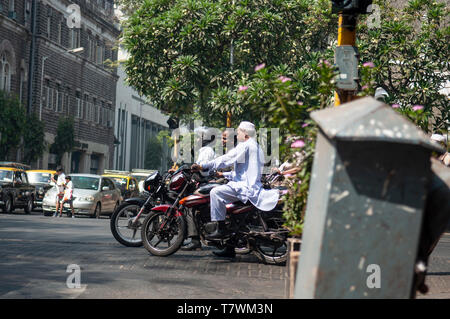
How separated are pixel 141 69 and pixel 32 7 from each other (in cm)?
2163

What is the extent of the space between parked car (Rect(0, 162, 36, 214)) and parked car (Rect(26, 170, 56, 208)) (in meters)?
2.25

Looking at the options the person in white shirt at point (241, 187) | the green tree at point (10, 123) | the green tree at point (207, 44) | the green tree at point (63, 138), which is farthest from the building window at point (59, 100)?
the person in white shirt at point (241, 187)

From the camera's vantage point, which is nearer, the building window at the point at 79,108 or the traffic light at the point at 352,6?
the traffic light at the point at 352,6

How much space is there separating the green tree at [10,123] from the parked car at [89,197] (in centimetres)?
838

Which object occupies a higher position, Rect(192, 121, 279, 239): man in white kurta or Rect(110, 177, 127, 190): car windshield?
Rect(110, 177, 127, 190): car windshield

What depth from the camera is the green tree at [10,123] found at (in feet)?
121

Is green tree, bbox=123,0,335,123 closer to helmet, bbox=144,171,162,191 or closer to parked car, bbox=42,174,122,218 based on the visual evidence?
parked car, bbox=42,174,122,218

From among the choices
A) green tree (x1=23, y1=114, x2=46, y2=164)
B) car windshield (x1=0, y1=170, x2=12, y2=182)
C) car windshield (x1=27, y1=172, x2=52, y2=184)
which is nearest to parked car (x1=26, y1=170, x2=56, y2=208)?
car windshield (x1=27, y1=172, x2=52, y2=184)

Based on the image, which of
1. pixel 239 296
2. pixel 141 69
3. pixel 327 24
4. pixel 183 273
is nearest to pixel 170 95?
pixel 141 69

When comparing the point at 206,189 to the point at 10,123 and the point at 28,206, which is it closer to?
the point at 28,206

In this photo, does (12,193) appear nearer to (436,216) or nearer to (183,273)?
(183,273)

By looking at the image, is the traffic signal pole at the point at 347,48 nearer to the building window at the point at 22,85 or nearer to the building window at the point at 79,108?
the building window at the point at 22,85

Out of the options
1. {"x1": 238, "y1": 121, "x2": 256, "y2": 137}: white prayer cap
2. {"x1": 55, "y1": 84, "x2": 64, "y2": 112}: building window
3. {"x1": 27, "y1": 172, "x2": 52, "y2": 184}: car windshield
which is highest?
{"x1": 55, "y1": 84, "x2": 64, "y2": 112}: building window

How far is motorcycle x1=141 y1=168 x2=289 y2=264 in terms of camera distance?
35.9 feet
